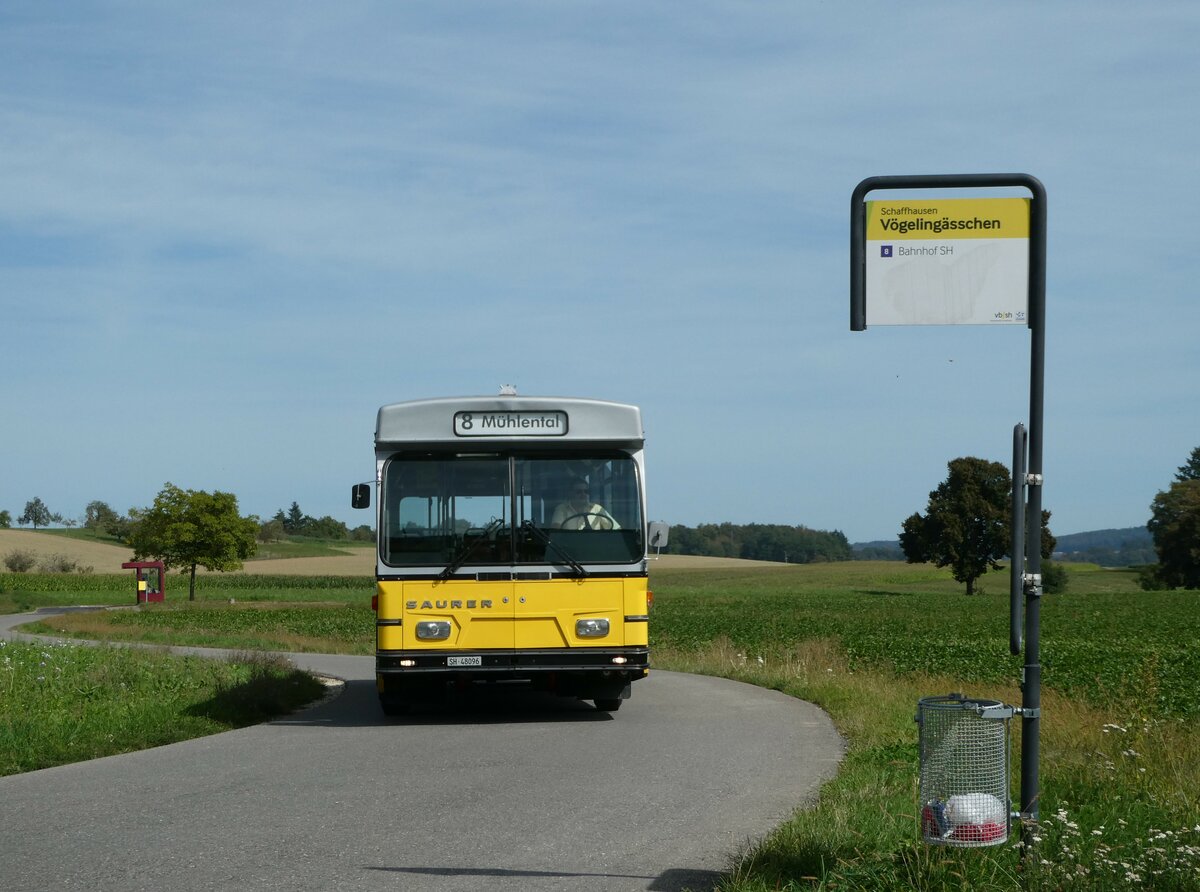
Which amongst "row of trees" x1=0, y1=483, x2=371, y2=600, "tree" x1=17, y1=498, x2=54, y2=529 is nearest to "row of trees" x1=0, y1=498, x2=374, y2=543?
"tree" x1=17, y1=498, x2=54, y2=529

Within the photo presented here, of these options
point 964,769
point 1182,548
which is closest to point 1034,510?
point 964,769

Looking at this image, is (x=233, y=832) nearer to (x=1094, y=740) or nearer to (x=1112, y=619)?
(x=1094, y=740)

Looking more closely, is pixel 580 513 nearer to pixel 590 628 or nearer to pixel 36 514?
pixel 590 628

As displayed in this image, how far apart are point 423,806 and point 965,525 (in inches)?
3059

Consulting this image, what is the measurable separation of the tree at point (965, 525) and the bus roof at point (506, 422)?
233ft

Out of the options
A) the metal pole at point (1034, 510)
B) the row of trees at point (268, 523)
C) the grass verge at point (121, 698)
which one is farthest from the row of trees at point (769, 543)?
the metal pole at point (1034, 510)

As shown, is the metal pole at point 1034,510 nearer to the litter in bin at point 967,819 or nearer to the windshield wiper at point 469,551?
the litter in bin at point 967,819

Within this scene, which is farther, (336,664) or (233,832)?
(336,664)

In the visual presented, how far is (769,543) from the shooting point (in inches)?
6260

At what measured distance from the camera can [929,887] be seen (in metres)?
5.27

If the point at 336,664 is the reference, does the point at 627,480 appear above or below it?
above

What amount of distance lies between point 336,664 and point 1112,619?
33378 mm

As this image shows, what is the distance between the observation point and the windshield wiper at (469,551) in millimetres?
13109

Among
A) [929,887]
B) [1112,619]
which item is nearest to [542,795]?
[929,887]
